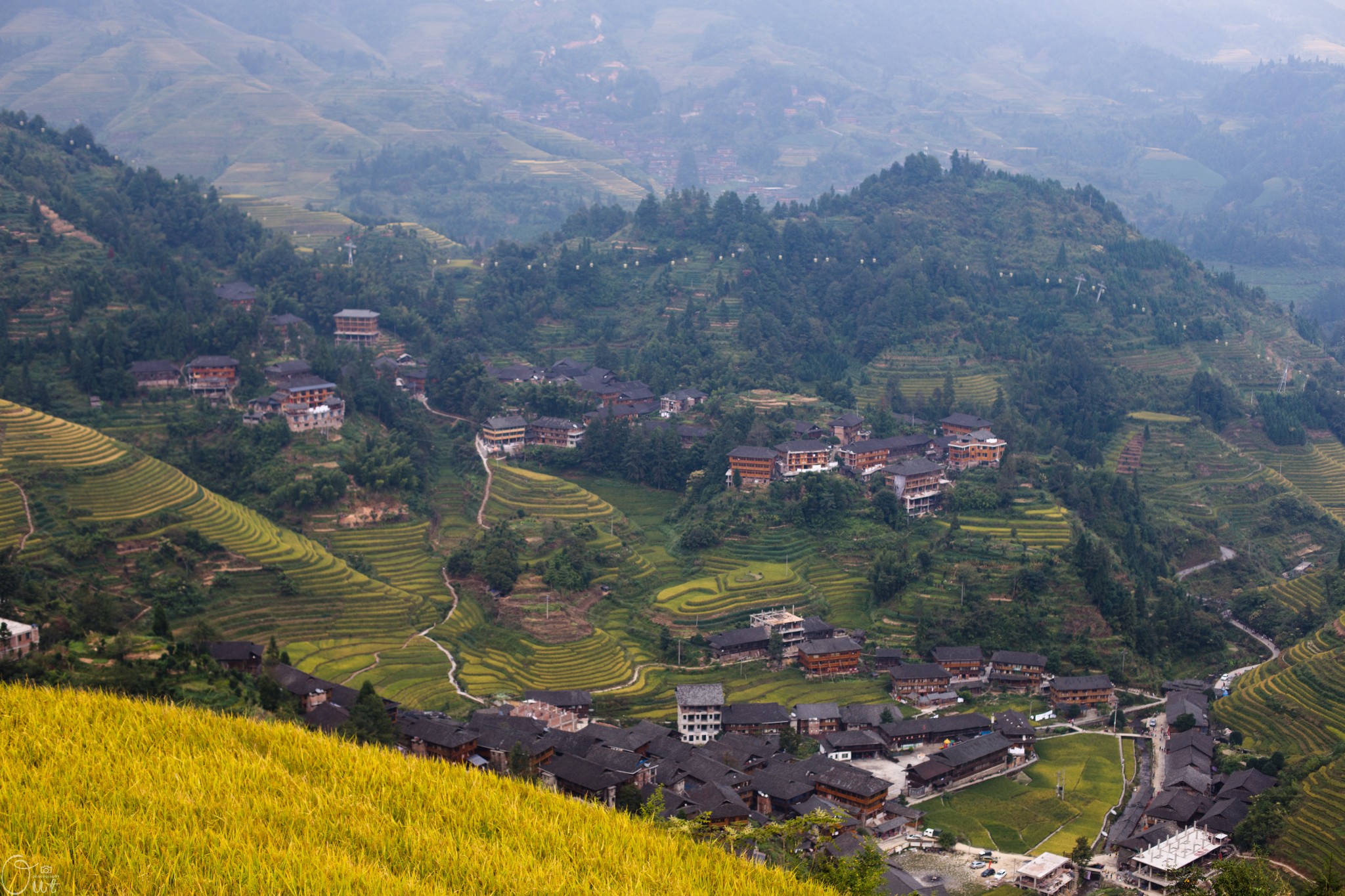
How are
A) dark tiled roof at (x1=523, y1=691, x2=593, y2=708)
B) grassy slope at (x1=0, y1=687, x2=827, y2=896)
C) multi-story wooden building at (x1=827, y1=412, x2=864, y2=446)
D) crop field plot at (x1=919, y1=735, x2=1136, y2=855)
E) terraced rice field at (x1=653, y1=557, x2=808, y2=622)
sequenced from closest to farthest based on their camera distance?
grassy slope at (x1=0, y1=687, x2=827, y2=896)
crop field plot at (x1=919, y1=735, x2=1136, y2=855)
dark tiled roof at (x1=523, y1=691, x2=593, y2=708)
terraced rice field at (x1=653, y1=557, x2=808, y2=622)
multi-story wooden building at (x1=827, y1=412, x2=864, y2=446)

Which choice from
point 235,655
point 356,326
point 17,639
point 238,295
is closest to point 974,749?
point 235,655

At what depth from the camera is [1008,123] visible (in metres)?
117

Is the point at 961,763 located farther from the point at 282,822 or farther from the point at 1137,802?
the point at 282,822

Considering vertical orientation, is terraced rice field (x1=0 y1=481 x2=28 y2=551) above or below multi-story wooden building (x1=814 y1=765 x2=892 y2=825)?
above

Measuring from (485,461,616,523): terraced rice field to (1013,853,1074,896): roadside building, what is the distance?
18340 mm

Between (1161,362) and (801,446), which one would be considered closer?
(801,446)

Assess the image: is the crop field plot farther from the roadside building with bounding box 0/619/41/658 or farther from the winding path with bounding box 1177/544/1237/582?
the roadside building with bounding box 0/619/41/658

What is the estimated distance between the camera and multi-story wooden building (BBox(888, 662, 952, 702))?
2869 centimetres

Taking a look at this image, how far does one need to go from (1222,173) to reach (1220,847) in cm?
9279

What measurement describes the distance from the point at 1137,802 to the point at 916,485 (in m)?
14.0

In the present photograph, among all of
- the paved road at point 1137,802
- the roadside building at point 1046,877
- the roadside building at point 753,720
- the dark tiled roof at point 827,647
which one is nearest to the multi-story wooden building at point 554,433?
the dark tiled roof at point 827,647

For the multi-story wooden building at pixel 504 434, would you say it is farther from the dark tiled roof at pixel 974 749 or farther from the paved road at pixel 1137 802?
the paved road at pixel 1137 802

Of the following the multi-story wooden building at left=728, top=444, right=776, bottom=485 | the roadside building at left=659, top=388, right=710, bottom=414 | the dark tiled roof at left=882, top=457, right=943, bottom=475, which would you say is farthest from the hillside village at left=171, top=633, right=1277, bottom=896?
the roadside building at left=659, top=388, right=710, bottom=414

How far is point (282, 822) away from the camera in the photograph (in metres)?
8.15
